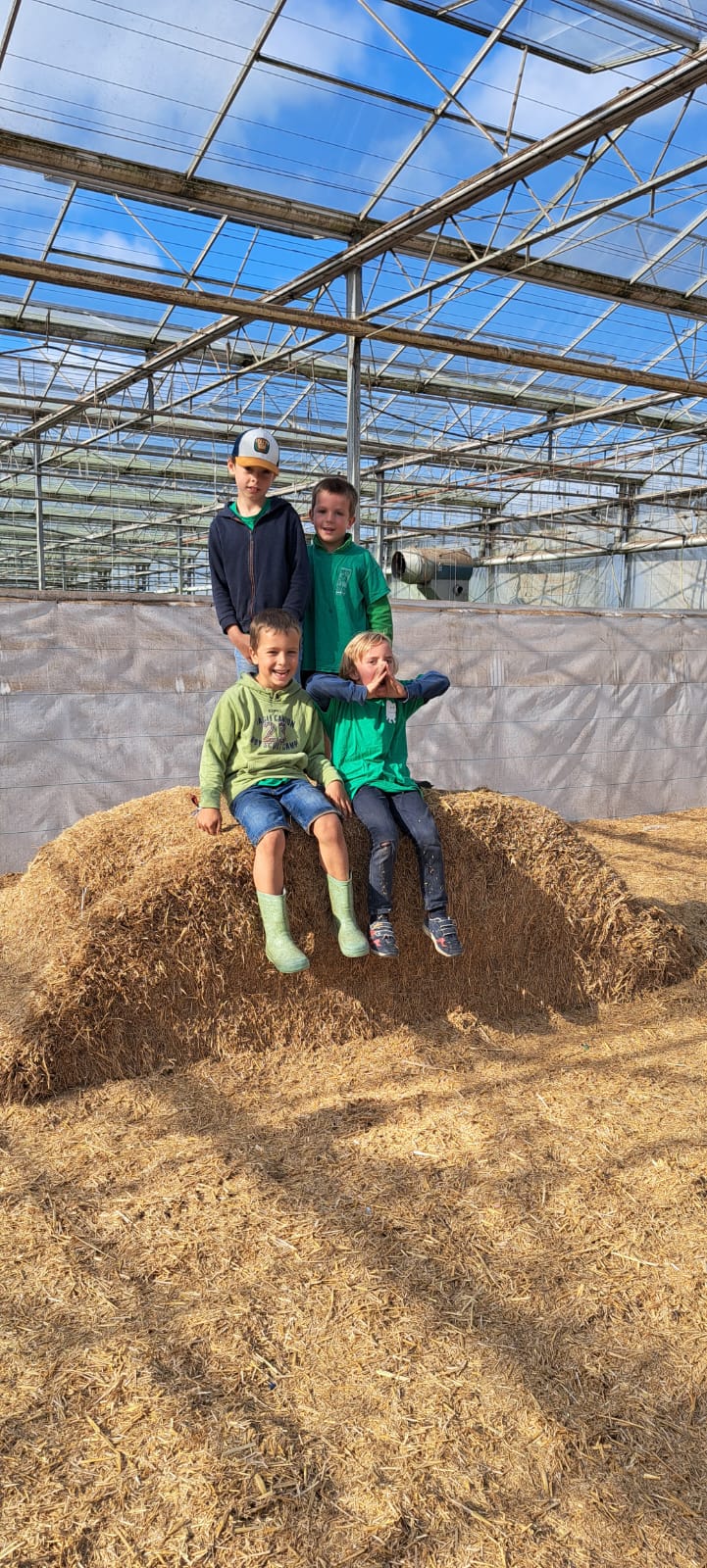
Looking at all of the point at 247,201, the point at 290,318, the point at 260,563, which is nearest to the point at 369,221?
the point at 247,201

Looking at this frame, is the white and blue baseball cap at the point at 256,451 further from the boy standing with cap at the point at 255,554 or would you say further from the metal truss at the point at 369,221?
the metal truss at the point at 369,221

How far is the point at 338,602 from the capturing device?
3.67m

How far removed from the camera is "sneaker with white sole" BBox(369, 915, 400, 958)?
3.32 meters

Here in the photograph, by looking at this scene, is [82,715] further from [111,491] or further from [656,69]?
[111,491]

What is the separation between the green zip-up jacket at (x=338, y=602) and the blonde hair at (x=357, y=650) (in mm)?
132

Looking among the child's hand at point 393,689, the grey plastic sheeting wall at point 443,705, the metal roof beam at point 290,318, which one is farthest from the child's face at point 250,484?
the metal roof beam at point 290,318

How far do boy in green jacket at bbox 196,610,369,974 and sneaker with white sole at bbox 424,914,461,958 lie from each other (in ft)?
1.03

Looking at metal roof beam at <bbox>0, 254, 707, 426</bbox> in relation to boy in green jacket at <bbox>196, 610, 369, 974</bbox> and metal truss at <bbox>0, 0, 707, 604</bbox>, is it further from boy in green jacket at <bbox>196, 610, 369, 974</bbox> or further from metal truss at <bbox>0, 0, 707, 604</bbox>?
boy in green jacket at <bbox>196, 610, 369, 974</bbox>

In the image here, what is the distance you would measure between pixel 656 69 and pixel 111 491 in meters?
13.2

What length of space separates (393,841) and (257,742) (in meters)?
0.56

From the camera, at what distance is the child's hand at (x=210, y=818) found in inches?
130

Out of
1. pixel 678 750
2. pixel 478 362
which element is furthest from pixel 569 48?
pixel 478 362

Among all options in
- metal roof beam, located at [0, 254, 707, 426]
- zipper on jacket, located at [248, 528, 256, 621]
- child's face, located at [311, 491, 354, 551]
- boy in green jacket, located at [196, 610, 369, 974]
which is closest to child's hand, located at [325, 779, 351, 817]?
boy in green jacket, located at [196, 610, 369, 974]

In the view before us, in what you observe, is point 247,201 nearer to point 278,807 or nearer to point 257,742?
point 257,742
